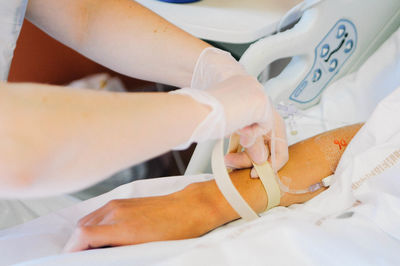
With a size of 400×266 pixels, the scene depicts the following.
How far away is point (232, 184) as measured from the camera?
678 millimetres

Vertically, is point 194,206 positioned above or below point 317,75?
below

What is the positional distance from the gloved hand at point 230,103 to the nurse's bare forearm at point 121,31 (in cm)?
5

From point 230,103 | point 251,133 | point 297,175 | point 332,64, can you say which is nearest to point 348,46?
point 332,64

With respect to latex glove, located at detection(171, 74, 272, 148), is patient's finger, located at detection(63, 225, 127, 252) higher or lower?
lower

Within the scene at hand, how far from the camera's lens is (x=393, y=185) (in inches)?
33.4

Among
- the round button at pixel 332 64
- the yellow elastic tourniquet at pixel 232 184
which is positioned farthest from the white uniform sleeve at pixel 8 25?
the round button at pixel 332 64

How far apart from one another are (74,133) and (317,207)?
63 cm

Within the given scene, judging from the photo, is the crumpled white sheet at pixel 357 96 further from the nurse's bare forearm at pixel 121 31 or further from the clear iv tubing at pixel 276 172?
the nurse's bare forearm at pixel 121 31

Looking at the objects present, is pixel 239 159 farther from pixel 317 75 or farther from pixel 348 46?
pixel 348 46

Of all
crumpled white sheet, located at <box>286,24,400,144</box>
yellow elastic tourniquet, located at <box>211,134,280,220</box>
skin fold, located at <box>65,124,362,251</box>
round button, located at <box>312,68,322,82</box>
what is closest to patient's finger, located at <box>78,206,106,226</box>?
skin fold, located at <box>65,124,362,251</box>

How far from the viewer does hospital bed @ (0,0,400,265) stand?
26.7 inches

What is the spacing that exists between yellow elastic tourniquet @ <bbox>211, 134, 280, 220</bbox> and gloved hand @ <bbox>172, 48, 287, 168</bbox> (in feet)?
0.11

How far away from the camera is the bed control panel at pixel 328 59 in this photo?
1128 mm

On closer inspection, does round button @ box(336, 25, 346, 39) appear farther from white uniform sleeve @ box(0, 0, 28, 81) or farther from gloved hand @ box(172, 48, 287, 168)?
white uniform sleeve @ box(0, 0, 28, 81)
